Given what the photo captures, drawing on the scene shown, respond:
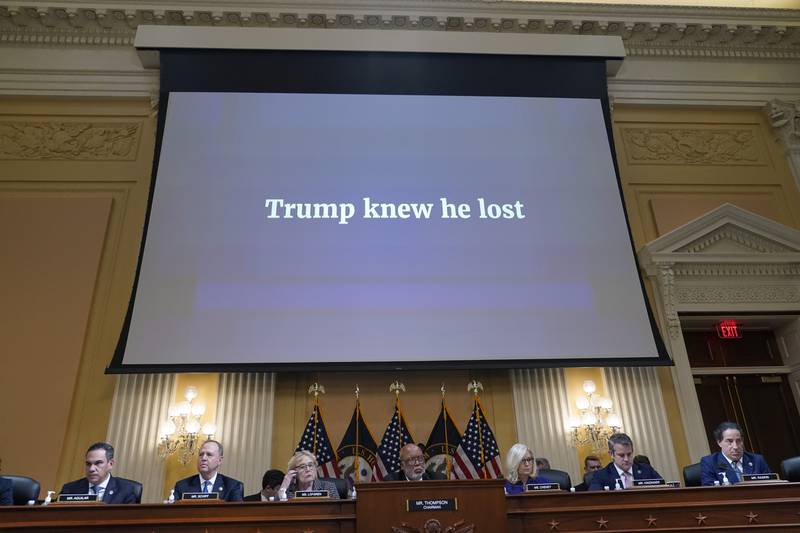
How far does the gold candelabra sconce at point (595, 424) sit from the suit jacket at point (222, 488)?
319 centimetres

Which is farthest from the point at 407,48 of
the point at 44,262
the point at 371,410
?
the point at 44,262

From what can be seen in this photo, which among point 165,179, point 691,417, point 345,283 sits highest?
point 165,179

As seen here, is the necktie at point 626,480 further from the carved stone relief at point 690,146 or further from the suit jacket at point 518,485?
the carved stone relief at point 690,146

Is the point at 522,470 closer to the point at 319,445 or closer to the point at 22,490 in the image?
the point at 319,445

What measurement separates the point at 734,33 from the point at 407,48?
4178 millimetres

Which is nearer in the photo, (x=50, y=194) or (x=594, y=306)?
(x=594, y=306)

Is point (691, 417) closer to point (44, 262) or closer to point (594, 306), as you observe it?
point (594, 306)

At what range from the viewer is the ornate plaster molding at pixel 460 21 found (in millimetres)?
7332

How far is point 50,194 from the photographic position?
22.1 ft

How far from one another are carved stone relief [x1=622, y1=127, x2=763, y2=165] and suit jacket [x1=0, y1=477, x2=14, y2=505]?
6.69m

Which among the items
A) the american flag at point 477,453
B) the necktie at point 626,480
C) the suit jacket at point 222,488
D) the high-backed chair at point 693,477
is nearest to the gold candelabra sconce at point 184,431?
the suit jacket at point 222,488

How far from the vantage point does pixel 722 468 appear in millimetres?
3967

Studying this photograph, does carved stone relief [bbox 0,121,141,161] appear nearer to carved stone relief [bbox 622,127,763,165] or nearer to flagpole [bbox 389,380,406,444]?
flagpole [bbox 389,380,406,444]

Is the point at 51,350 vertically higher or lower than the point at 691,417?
higher
